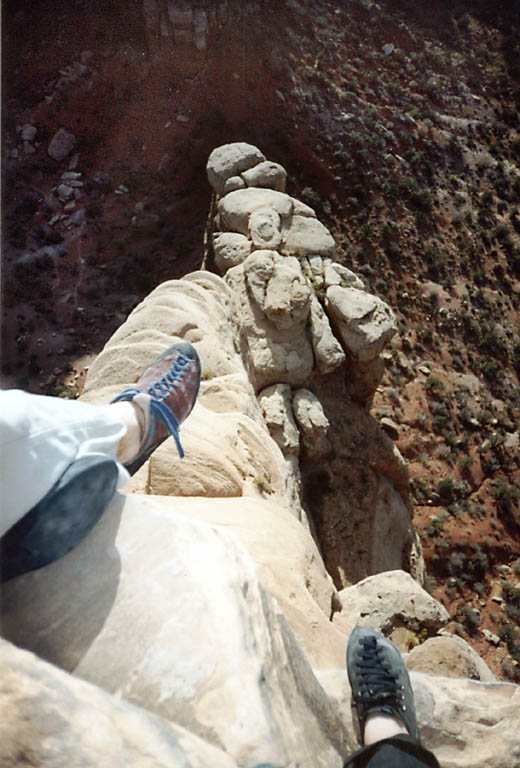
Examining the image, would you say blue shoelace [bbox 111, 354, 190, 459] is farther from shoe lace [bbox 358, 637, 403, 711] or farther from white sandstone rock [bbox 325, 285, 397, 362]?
white sandstone rock [bbox 325, 285, 397, 362]

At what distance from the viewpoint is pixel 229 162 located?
983 cm

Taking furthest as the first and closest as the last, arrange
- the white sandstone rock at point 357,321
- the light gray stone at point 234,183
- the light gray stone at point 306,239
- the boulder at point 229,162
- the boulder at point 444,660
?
the boulder at point 229,162 → the light gray stone at point 234,183 → the light gray stone at point 306,239 → the white sandstone rock at point 357,321 → the boulder at point 444,660

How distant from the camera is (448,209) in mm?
15555

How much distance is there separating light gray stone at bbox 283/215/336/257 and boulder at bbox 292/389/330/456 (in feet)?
8.56

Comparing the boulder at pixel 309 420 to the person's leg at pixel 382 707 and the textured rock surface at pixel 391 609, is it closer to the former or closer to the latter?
the textured rock surface at pixel 391 609

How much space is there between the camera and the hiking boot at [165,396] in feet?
8.41

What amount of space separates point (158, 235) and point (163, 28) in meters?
5.99

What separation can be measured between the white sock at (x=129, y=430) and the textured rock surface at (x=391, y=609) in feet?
10.1

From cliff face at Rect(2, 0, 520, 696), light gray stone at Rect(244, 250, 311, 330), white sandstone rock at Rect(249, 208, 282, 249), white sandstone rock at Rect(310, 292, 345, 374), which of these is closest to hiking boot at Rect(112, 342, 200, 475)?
light gray stone at Rect(244, 250, 311, 330)

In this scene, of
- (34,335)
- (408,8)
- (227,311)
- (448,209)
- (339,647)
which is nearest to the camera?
(339,647)

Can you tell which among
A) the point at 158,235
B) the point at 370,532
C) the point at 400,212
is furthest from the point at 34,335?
the point at 400,212

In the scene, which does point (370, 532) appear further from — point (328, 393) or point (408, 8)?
point (408, 8)

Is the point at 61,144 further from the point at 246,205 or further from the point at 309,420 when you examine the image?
the point at 309,420

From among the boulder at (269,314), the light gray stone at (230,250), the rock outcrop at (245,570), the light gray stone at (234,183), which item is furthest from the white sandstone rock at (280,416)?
the light gray stone at (234,183)
